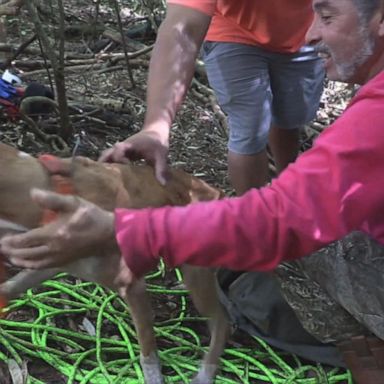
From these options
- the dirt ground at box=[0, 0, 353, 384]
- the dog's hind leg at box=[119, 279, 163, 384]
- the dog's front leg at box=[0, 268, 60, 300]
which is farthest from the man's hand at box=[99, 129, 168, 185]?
the dirt ground at box=[0, 0, 353, 384]

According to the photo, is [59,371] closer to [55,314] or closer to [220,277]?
[55,314]

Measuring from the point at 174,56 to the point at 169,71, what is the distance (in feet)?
0.28

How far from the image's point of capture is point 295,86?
4.24 m

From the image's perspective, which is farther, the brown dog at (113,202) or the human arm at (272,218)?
the brown dog at (113,202)

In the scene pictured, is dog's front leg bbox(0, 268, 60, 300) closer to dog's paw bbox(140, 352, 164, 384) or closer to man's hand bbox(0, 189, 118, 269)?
dog's paw bbox(140, 352, 164, 384)

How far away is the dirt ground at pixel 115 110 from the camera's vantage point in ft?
18.6

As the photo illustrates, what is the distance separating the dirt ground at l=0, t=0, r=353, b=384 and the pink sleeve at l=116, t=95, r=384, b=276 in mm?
2224

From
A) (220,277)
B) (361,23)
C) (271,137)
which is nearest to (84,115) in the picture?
(271,137)

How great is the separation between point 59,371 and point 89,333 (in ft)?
1.14

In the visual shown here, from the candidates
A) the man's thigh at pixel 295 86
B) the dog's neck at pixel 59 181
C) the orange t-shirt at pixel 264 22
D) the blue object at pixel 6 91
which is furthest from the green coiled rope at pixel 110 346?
the blue object at pixel 6 91

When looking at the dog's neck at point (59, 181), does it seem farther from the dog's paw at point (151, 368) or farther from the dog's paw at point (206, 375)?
the dog's paw at point (206, 375)

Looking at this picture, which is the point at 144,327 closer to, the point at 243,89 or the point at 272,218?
the point at 243,89

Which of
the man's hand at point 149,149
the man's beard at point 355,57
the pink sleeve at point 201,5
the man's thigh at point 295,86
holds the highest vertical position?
the man's beard at point 355,57

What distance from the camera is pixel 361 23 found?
230 centimetres
